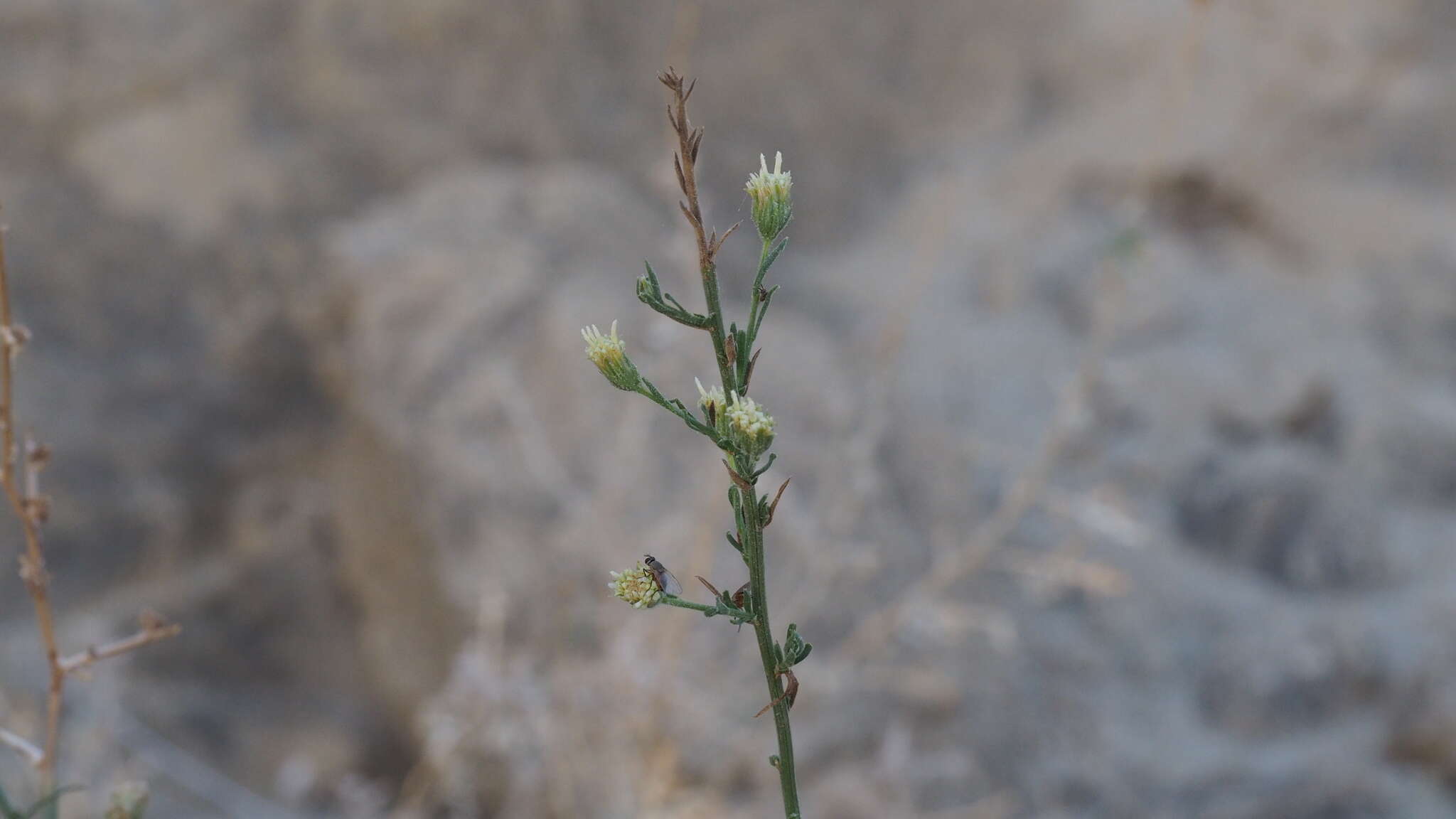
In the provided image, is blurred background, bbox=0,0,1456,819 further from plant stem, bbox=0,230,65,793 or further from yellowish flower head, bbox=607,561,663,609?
yellowish flower head, bbox=607,561,663,609

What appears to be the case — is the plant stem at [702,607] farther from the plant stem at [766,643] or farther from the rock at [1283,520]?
the rock at [1283,520]

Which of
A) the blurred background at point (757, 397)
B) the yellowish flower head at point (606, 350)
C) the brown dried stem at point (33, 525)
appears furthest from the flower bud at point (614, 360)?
the blurred background at point (757, 397)

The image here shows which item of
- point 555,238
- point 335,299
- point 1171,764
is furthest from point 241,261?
point 1171,764

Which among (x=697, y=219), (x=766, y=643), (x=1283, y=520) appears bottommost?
(x=766, y=643)

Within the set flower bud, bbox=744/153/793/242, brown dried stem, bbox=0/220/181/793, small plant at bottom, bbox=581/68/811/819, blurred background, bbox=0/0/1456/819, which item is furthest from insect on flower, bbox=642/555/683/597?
blurred background, bbox=0/0/1456/819

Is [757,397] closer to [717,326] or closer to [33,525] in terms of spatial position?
[33,525]

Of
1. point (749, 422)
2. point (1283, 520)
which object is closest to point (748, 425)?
point (749, 422)

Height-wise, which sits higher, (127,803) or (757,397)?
(757,397)

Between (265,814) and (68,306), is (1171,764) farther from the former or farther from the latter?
(68,306)
